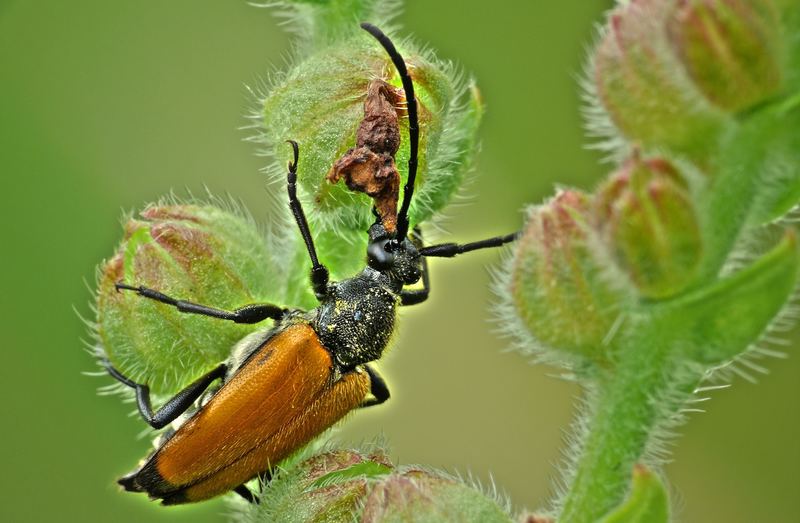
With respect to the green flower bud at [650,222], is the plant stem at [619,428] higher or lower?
lower

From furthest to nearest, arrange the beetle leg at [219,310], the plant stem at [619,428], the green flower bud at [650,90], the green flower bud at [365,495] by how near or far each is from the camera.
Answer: the beetle leg at [219,310] → the green flower bud at [365,495] → the plant stem at [619,428] → the green flower bud at [650,90]

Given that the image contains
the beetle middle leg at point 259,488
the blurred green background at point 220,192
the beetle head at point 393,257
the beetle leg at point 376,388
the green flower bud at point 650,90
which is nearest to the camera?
the green flower bud at point 650,90

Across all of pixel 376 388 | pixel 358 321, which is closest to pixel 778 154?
pixel 358 321

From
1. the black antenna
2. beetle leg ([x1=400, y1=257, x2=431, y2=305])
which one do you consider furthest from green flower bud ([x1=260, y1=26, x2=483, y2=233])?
beetle leg ([x1=400, y1=257, x2=431, y2=305])

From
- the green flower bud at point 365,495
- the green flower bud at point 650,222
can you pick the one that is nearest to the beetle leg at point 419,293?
the green flower bud at point 365,495

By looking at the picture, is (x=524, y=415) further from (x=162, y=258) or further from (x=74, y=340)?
(x=162, y=258)

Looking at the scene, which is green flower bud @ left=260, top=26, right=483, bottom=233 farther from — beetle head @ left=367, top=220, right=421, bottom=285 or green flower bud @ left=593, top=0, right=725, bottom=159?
green flower bud @ left=593, top=0, right=725, bottom=159

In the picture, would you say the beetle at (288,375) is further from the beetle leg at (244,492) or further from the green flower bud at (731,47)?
the green flower bud at (731,47)

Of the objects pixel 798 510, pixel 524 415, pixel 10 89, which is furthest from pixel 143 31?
pixel 798 510
